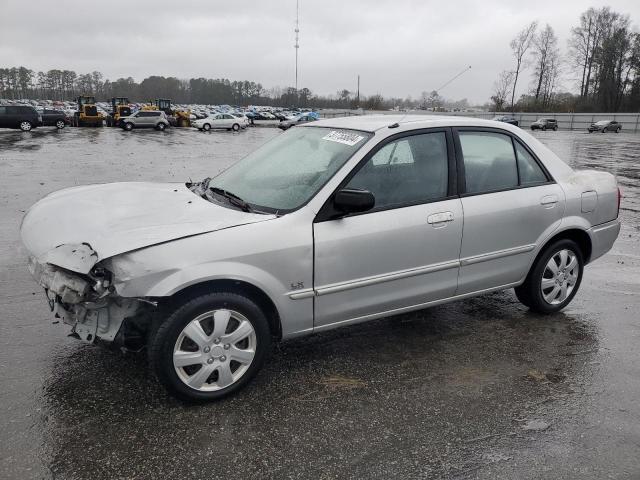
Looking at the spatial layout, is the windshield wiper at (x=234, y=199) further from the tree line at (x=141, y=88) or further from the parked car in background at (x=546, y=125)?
the tree line at (x=141, y=88)

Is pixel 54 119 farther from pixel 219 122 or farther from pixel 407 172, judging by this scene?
pixel 407 172

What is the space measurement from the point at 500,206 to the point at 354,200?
1426 mm

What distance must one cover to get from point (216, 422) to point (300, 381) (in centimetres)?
66

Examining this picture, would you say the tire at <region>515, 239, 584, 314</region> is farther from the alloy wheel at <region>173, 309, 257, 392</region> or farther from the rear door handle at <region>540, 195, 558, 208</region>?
the alloy wheel at <region>173, 309, 257, 392</region>

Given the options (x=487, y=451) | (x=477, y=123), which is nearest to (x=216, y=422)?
(x=487, y=451)

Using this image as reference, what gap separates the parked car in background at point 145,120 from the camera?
3722 cm

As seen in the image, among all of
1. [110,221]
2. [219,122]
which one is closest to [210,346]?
[110,221]

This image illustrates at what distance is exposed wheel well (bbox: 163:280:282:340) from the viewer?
2910 mm

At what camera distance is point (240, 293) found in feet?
10.1

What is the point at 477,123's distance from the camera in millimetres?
4137

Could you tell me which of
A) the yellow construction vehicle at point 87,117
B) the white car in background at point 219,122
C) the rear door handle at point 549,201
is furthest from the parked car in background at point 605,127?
the rear door handle at point 549,201

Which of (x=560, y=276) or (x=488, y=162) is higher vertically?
(x=488, y=162)

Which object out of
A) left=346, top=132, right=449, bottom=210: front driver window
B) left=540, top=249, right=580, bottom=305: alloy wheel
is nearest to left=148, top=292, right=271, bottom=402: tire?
left=346, top=132, right=449, bottom=210: front driver window

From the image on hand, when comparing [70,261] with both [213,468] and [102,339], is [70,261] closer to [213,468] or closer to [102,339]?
[102,339]
